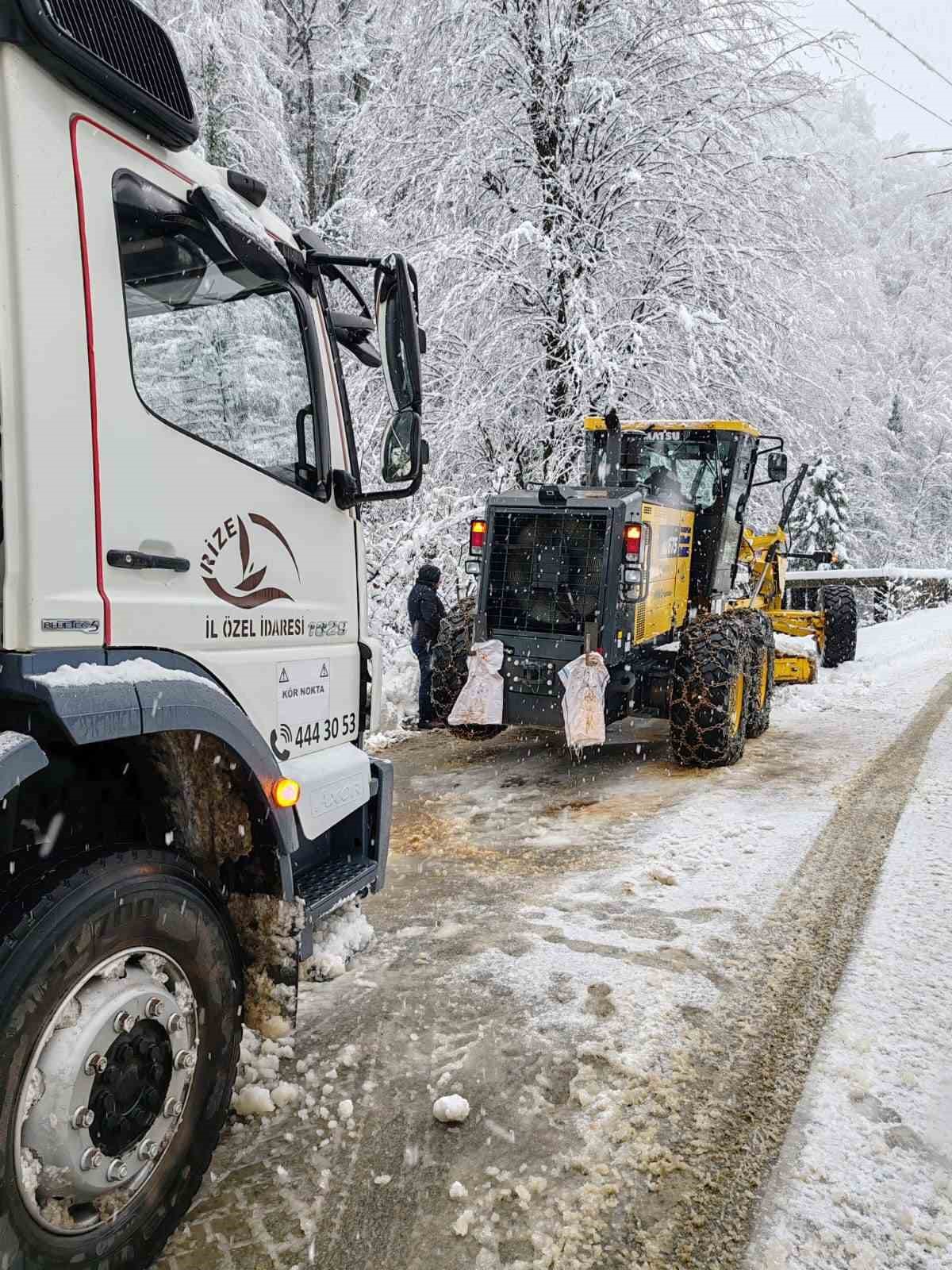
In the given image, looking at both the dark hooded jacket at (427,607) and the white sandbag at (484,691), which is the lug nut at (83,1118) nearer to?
the white sandbag at (484,691)

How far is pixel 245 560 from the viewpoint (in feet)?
8.29

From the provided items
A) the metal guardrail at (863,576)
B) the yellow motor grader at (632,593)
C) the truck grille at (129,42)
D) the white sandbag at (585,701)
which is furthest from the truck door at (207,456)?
the metal guardrail at (863,576)

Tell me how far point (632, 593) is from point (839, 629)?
22.1 ft

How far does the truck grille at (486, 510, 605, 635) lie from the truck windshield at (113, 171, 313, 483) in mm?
3844

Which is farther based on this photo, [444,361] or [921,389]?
[921,389]

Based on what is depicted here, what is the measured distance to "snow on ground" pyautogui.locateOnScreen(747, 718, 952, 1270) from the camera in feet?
7.11

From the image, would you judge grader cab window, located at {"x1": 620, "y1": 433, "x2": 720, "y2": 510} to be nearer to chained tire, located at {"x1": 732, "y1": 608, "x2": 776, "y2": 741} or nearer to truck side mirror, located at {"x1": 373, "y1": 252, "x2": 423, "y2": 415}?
chained tire, located at {"x1": 732, "y1": 608, "x2": 776, "y2": 741}

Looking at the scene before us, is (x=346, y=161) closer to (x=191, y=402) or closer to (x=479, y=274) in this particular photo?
(x=479, y=274)

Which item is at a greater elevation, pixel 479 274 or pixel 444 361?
pixel 479 274

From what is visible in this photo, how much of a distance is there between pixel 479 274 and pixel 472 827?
6829 millimetres

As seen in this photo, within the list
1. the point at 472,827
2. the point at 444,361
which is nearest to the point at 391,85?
the point at 444,361

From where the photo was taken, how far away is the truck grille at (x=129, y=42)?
1.88 metres

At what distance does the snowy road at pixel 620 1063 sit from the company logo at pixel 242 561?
63.1 inches

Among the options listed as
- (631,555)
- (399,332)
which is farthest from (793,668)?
(399,332)
